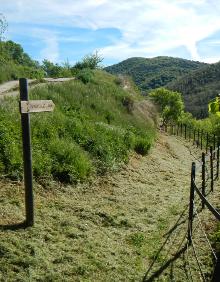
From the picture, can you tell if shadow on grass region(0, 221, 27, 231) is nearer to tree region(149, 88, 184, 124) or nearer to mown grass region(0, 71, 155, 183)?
mown grass region(0, 71, 155, 183)

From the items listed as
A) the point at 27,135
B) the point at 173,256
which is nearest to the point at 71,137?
the point at 27,135

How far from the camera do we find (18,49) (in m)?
65.7

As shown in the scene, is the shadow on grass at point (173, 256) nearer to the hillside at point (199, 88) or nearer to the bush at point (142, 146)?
the bush at point (142, 146)

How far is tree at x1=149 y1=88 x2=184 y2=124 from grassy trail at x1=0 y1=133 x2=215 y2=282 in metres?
36.6

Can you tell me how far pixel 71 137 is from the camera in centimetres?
1315

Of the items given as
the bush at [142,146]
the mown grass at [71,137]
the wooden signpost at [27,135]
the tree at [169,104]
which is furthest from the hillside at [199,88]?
the wooden signpost at [27,135]

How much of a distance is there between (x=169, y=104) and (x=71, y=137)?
139ft

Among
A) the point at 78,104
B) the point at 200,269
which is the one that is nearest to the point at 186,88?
the point at 78,104

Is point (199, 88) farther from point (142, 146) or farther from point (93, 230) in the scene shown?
point (93, 230)

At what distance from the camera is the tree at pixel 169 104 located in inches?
1962

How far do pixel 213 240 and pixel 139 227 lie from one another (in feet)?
5.25

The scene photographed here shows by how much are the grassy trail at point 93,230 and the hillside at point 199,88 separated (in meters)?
110

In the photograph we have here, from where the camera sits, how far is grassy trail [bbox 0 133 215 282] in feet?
22.6

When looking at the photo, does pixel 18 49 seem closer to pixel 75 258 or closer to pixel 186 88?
pixel 75 258
